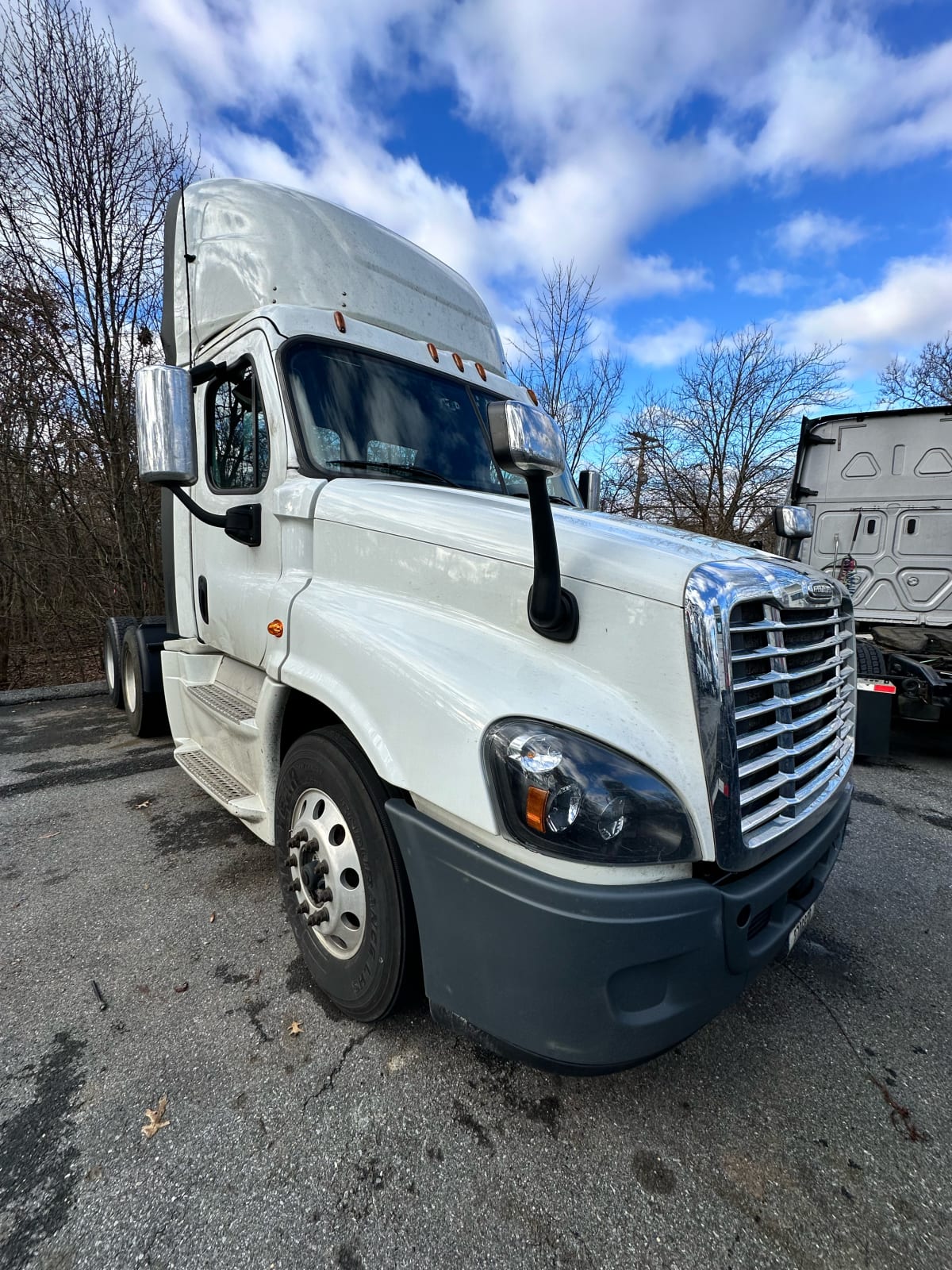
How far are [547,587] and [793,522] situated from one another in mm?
1996

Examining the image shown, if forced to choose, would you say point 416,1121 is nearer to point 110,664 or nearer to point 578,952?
point 578,952

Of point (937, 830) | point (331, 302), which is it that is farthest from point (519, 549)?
point (937, 830)

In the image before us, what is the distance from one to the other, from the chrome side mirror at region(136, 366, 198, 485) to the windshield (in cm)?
46

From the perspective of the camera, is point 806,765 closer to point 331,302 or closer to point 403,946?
point 403,946

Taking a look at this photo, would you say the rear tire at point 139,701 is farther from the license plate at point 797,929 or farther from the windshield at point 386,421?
the license plate at point 797,929

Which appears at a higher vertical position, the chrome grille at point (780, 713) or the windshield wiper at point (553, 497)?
the windshield wiper at point (553, 497)

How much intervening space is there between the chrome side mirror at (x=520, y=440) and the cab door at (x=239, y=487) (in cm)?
152

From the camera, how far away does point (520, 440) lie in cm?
141

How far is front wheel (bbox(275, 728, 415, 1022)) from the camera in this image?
1.90m

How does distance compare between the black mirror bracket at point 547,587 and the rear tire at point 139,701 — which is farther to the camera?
the rear tire at point 139,701

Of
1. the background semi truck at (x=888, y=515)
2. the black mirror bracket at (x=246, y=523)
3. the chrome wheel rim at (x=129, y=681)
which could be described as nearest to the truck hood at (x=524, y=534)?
the black mirror bracket at (x=246, y=523)

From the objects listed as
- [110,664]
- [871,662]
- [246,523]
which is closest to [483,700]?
[246,523]

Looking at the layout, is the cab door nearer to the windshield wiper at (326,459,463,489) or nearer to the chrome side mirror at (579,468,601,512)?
the windshield wiper at (326,459,463,489)

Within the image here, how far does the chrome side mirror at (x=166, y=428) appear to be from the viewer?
8.05 ft
